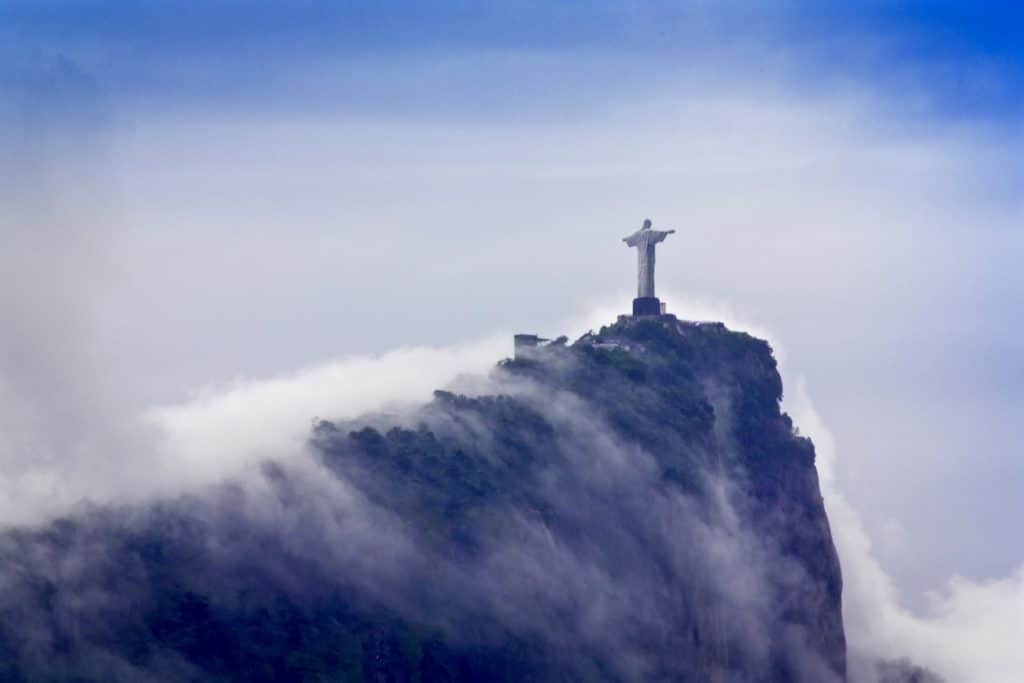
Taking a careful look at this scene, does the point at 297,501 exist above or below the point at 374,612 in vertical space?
above

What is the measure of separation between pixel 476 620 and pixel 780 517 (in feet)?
155

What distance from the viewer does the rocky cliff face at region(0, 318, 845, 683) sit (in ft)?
407

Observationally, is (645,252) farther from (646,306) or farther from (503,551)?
A: (503,551)

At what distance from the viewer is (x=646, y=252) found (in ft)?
582

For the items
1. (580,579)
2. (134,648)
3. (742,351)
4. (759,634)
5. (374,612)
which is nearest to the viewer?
(134,648)

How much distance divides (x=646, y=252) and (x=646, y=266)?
202 centimetres

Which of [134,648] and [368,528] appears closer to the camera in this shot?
[134,648]

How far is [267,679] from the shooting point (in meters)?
124

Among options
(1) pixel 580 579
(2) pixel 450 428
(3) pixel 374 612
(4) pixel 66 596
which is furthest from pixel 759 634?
(4) pixel 66 596

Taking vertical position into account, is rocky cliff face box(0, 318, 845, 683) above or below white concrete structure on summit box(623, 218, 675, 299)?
below

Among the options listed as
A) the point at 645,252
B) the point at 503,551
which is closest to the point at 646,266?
the point at 645,252

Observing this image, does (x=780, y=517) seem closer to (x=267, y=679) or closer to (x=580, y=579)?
(x=580, y=579)

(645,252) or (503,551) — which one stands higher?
(645,252)

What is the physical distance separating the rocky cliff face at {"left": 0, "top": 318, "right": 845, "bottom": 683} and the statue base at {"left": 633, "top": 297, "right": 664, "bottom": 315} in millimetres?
1822
